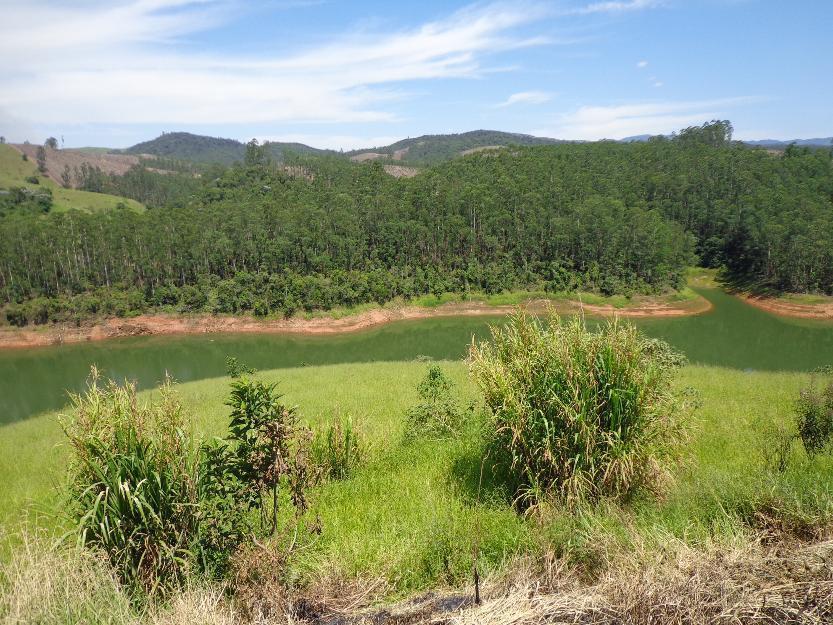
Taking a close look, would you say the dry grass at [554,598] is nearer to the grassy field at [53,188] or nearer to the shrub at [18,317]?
the shrub at [18,317]

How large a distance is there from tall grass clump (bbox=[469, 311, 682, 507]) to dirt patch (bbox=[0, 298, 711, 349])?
36.3m

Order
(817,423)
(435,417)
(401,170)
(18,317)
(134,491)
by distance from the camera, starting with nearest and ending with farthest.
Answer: (134,491) → (817,423) → (435,417) → (18,317) → (401,170)

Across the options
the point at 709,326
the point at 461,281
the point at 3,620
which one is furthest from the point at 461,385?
the point at 461,281

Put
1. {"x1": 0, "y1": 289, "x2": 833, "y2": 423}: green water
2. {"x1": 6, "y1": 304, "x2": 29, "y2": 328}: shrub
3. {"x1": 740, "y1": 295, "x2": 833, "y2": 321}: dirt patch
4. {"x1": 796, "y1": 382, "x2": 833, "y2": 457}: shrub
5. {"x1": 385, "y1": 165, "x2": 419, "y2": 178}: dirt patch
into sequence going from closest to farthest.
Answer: {"x1": 796, "y1": 382, "x2": 833, "y2": 457}: shrub, {"x1": 0, "y1": 289, "x2": 833, "y2": 423}: green water, {"x1": 740, "y1": 295, "x2": 833, "y2": 321}: dirt patch, {"x1": 6, "y1": 304, "x2": 29, "y2": 328}: shrub, {"x1": 385, "y1": 165, "x2": 419, "y2": 178}: dirt patch

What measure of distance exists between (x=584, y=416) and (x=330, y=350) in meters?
31.9

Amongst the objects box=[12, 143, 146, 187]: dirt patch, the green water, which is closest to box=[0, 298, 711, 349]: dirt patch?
the green water

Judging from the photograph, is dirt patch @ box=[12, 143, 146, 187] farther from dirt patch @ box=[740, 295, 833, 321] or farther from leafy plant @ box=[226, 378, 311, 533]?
leafy plant @ box=[226, 378, 311, 533]

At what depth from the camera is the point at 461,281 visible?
171 feet

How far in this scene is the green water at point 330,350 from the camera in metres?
27.6

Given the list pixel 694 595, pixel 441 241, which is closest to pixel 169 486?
pixel 694 595

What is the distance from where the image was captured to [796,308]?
4003 centimetres

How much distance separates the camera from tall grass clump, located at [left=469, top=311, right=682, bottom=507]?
5109 millimetres

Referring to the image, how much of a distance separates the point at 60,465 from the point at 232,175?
83.9m

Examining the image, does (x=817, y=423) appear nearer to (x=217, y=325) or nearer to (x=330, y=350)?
(x=330, y=350)
